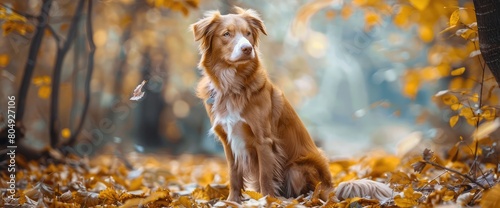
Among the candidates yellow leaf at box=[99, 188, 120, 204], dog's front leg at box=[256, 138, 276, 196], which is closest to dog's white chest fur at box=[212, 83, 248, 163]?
dog's front leg at box=[256, 138, 276, 196]

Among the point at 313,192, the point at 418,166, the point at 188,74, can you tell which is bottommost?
the point at 188,74

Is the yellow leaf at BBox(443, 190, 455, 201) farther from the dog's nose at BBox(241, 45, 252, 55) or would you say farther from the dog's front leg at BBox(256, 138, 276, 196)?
Result: the dog's nose at BBox(241, 45, 252, 55)

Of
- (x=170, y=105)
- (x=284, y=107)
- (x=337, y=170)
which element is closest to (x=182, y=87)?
(x=170, y=105)

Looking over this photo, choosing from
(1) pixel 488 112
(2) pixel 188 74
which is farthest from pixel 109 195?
(2) pixel 188 74

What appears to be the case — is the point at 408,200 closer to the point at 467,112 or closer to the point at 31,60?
the point at 467,112

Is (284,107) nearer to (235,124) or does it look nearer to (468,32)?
(235,124)

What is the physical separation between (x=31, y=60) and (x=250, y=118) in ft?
8.65

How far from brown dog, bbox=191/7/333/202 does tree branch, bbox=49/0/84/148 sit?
8.38ft

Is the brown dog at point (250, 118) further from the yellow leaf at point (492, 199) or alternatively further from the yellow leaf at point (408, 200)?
the yellow leaf at point (492, 199)

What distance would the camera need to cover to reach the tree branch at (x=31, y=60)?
16.8ft

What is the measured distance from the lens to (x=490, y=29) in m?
2.62

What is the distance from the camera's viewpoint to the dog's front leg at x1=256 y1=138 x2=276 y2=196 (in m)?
3.52

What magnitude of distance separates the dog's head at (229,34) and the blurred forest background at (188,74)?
1.66 meters

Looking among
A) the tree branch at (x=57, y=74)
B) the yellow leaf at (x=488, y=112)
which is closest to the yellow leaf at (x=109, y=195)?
the yellow leaf at (x=488, y=112)
